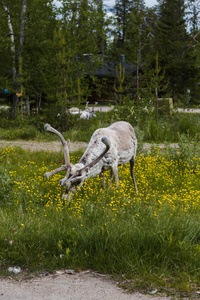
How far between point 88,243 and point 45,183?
8.84ft

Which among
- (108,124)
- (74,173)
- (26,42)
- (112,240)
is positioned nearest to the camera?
(112,240)

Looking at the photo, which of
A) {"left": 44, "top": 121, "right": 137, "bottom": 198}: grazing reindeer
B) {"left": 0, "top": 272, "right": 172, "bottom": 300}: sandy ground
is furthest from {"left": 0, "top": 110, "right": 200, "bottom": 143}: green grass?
{"left": 0, "top": 272, "right": 172, "bottom": 300}: sandy ground

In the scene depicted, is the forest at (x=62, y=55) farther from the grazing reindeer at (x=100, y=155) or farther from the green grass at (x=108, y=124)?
the grazing reindeer at (x=100, y=155)

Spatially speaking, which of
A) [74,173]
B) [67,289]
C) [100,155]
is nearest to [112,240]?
[67,289]

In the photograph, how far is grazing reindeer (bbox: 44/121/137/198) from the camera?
200 inches

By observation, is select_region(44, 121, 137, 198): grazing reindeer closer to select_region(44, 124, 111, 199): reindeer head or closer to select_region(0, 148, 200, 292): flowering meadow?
select_region(44, 124, 111, 199): reindeer head

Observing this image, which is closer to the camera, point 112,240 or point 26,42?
point 112,240

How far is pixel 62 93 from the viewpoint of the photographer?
47.3 feet

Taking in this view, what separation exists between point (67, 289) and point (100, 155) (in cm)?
202

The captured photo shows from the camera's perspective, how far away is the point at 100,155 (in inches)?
207

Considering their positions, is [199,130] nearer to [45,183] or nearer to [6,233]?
[45,183]

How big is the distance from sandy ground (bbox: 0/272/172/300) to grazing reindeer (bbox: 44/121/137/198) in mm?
1338

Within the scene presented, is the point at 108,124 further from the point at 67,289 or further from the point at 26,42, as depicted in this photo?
the point at 67,289

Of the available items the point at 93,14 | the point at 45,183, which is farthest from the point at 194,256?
the point at 93,14
